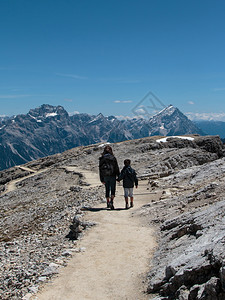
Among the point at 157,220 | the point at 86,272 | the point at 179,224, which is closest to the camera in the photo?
the point at 86,272

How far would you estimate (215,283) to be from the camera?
6.09 metres

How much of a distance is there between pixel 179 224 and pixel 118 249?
3.00 m

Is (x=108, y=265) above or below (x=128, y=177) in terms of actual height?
below

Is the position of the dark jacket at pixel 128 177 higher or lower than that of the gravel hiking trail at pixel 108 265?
higher

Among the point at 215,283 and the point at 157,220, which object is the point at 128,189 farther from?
the point at 215,283

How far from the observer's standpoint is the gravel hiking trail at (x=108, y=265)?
8625 mm

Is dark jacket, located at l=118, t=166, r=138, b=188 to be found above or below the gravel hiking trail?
above

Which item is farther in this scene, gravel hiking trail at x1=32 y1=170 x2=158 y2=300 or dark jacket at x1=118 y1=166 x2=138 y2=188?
dark jacket at x1=118 y1=166 x2=138 y2=188

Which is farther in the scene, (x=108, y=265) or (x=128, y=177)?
Result: (x=128, y=177)

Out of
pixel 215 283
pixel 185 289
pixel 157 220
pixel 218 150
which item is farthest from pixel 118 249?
pixel 218 150

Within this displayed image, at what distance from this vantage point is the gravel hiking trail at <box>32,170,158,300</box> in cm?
862

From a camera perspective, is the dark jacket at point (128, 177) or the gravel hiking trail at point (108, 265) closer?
the gravel hiking trail at point (108, 265)

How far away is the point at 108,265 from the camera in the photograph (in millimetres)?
10383

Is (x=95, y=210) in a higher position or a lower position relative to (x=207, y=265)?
lower
